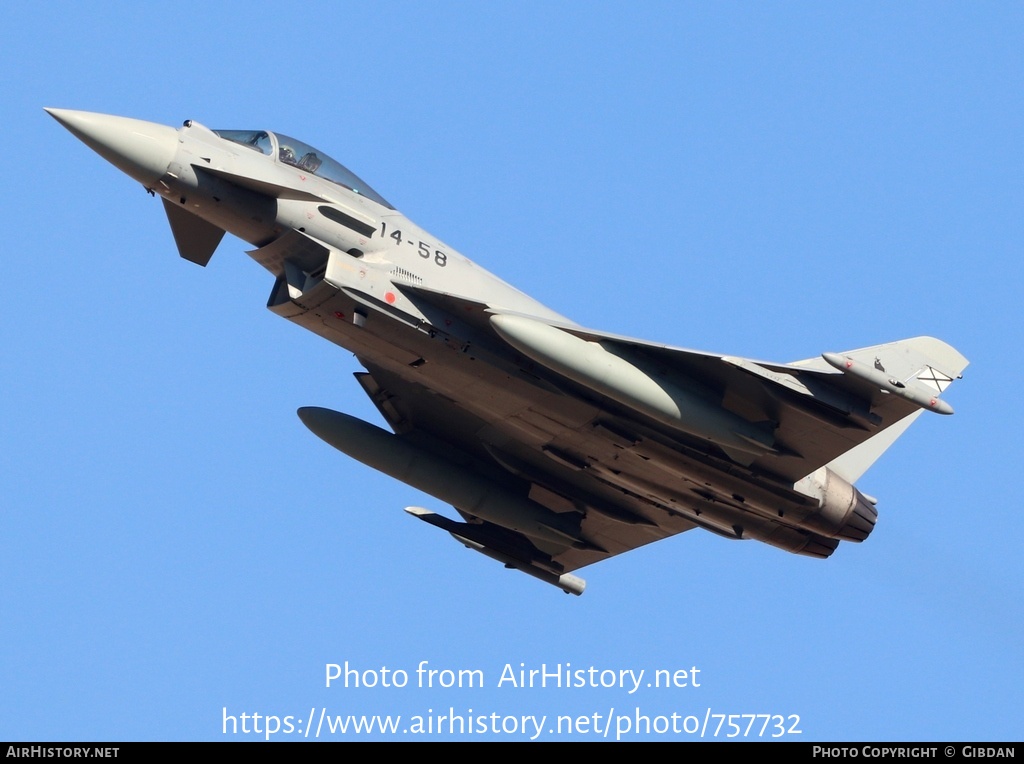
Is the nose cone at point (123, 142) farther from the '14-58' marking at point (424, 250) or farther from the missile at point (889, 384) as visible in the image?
the missile at point (889, 384)

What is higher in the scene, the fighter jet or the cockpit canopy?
the cockpit canopy

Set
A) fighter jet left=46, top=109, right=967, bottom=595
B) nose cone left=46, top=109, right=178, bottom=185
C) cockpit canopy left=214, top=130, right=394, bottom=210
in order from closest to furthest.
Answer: nose cone left=46, top=109, right=178, bottom=185
fighter jet left=46, top=109, right=967, bottom=595
cockpit canopy left=214, top=130, right=394, bottom=210

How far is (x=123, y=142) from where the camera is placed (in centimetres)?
1789

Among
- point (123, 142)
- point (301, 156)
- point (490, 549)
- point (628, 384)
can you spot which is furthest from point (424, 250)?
point (490, 549)

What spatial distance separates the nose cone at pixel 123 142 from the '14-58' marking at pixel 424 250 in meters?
3.07

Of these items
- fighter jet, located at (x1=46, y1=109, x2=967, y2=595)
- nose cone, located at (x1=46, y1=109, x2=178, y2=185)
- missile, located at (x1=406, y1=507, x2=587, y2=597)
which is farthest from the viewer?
missile, located at (x1=406, y1=507, x2=587, y2=597)

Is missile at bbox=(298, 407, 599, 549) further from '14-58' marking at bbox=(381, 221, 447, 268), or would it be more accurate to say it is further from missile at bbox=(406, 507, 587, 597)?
'14-58' marking at bbox=(381, 221, 447, 268)

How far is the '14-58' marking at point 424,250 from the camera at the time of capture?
19266mm

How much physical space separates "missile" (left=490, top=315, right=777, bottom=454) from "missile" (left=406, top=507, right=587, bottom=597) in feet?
20.0

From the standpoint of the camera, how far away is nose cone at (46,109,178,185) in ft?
58.5

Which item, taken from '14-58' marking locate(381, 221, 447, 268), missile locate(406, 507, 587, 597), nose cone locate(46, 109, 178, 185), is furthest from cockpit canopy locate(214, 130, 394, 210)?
missile locate(406, 507, 587, 597)
